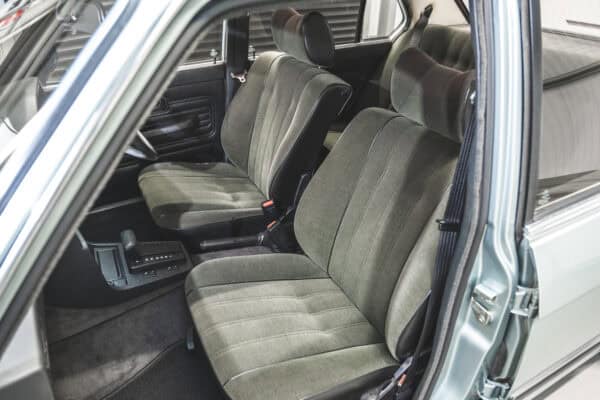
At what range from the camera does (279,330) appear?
1.51m

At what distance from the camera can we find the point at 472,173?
106cm

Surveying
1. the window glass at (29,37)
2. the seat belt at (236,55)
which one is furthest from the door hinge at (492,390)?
the seat belt at (236,55)

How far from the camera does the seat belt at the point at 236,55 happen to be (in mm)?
2771

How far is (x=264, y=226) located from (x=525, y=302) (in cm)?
143

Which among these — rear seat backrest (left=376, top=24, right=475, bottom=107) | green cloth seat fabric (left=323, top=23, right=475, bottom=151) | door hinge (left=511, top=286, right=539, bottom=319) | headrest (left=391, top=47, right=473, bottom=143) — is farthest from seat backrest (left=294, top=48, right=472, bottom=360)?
rear seat backrest (left=376, top=24, right=475, bottom=107)

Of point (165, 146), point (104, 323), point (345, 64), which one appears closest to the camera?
point (104, 323)

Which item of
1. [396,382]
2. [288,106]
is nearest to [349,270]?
[396,382]

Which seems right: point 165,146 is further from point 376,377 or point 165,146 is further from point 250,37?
point 376,377

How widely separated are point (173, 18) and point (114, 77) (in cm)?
10

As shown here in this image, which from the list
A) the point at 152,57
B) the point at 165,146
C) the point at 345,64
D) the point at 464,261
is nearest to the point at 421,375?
the point at 464,261

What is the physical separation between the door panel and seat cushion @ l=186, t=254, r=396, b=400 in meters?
1.05

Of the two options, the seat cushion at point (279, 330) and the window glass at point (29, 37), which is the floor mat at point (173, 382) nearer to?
the seat cushion at point (279, 330)

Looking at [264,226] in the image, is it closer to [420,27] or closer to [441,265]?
[441,265]

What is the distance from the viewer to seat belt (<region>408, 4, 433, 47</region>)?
3.52 m
